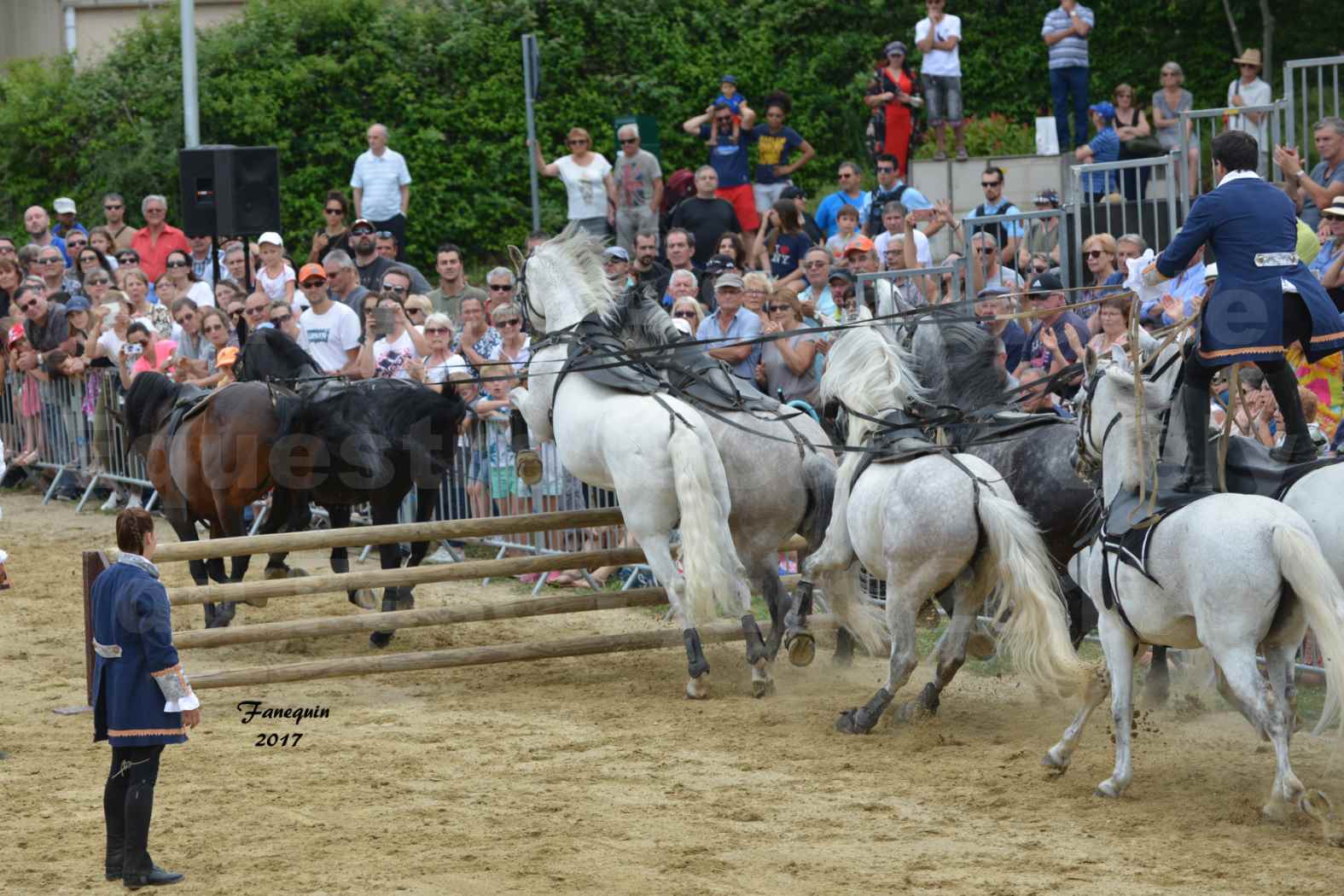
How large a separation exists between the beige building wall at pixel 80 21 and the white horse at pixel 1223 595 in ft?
63.1

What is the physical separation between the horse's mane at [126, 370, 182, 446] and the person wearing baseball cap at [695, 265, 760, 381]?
3758 millimetres

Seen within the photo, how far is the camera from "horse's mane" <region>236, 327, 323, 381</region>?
12117 mm

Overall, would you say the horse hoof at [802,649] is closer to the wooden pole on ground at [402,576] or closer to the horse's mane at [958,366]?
the wooden pole on ground at [402,576]

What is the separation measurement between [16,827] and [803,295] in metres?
7.73

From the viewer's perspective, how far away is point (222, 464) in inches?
454

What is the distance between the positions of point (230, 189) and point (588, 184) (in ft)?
12.3

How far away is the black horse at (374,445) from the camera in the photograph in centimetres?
1142

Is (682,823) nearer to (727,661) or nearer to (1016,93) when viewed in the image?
(727,661)

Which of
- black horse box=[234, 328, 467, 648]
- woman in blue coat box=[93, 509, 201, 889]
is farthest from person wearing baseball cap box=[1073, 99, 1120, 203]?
woman in blue coat box=[93, 509, 201, 889]

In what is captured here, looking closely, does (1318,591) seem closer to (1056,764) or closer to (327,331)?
(1056,764)

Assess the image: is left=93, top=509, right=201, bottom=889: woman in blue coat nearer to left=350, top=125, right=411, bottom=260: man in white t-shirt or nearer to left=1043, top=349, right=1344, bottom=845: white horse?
left=1043, top=349, right=1344, bottom=845: white horse

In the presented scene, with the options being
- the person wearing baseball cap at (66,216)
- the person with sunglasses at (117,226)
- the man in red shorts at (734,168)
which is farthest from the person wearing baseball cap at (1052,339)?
the person wearing baseball cap at (66,216)

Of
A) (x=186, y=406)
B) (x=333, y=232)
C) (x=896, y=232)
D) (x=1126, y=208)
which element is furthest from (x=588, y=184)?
(x=186, y=406)

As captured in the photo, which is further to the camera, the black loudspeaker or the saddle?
the black loudspeaker
